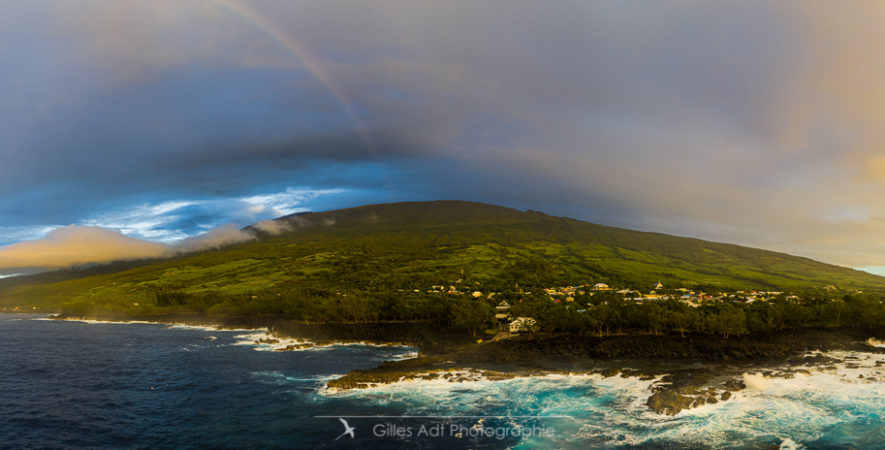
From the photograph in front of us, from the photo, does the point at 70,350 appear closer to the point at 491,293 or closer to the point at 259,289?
the point at 259,289

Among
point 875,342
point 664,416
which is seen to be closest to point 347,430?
point 664,416

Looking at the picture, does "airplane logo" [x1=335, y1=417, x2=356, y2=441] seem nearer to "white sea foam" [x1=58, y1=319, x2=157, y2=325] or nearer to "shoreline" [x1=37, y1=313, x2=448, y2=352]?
"shoreline" [x1=37, y1=313, x2=448, y2=352]

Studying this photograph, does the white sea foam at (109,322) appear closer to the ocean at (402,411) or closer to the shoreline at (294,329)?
the shoreline at (294,329)

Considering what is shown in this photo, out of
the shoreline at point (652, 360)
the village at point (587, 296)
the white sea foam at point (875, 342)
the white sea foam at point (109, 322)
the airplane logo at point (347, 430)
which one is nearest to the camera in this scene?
the airplane logo at point (347, 430)

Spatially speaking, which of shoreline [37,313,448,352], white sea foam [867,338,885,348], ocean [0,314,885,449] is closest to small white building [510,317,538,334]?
shoreline [37,313,448,352]

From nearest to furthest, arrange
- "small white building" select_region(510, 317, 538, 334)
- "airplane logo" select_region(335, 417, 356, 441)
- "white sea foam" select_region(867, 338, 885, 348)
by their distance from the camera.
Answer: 1. "airplane logo" select_region(335, 417, 356, 441)
2. "white sea foam" select_region(867, 338, 885, 348)
3. "small white building" select_region(510, 317, 538, 334)

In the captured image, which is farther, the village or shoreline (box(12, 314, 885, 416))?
the village

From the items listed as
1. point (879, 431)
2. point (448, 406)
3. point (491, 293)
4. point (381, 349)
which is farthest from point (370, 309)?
point (879, 431)

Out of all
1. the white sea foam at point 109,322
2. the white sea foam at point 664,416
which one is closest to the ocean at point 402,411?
the white sea foam at point 664,416

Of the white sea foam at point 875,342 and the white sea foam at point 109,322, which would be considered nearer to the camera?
the white sea foam at point 875,342
